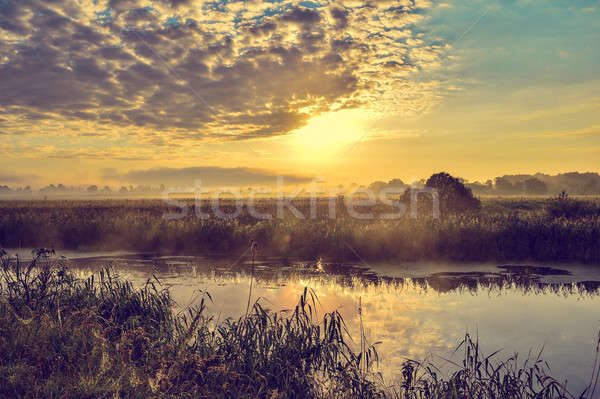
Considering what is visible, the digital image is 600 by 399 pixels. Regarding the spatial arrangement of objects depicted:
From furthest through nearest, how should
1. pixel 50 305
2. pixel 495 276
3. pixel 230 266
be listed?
pixel 230 266 < pixel 495 276 < pixel 50 305

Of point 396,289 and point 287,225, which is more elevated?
point 287,225

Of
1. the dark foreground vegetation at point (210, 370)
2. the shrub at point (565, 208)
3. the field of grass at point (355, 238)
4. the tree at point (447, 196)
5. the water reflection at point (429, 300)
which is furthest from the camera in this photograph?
the shrub at point (565, 208)

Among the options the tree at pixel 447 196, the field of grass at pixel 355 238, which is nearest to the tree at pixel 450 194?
the tree at pixel 447 196

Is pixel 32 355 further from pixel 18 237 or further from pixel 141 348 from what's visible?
pixel 18 237

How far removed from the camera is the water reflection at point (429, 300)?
25.6 feet

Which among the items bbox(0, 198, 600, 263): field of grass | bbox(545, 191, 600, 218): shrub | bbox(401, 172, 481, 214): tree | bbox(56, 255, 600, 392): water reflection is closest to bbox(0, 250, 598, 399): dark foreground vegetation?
bbox(56, 255, 600, 392): water reflection

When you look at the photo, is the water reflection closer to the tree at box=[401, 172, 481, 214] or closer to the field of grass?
the field of grass

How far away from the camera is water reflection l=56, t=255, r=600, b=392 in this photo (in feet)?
25.6

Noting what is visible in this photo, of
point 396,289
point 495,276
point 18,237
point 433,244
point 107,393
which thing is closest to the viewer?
point 107,393

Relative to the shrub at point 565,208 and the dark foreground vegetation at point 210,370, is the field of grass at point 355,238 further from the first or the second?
the dark foreground vegetation at point 210,370

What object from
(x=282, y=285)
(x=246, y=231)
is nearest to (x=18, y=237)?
(x=246, y=231)

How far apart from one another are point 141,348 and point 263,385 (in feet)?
8.16

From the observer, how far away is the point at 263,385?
559 cm

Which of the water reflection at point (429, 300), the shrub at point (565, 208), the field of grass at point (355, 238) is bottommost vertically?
the water reflection at point (429, 300)
